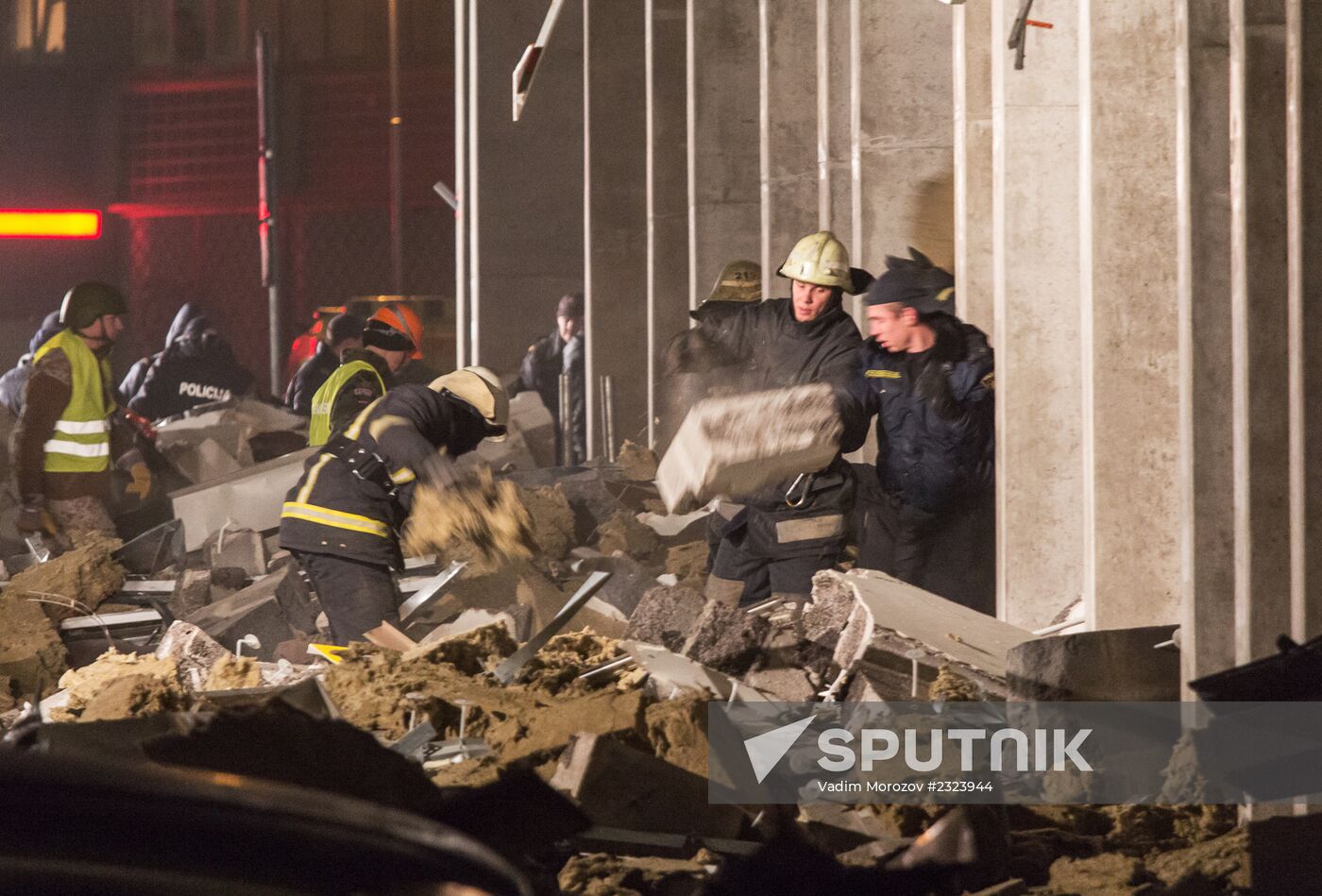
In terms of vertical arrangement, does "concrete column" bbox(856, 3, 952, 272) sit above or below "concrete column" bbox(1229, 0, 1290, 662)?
above

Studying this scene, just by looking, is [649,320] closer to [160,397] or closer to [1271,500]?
[160,397]

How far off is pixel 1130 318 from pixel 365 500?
317cm

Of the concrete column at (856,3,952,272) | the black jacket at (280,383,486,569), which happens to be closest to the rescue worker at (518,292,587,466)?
the concrete column at (856,3,952,272)

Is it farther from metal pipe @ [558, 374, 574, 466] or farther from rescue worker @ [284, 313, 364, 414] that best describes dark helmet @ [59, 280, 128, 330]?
metal pipe @ [558, 374, 574, 466]

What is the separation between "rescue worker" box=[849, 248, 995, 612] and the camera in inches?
293

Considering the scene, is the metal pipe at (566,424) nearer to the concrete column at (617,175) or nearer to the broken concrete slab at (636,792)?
the concrete column at (617,175)

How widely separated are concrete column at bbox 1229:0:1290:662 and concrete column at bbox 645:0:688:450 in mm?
10690

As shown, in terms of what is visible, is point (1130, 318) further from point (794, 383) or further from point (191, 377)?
point (191, 377)

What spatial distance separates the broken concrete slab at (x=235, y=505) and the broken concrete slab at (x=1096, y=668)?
7335 mm

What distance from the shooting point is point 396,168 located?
2803 centimetres

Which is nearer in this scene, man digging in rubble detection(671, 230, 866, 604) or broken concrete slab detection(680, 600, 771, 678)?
broken concrete slab detection(680, 600, 771, 678)

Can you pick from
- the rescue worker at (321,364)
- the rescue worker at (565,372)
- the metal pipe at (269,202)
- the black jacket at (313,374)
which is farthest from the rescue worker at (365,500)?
the metal pipe at (269,202)

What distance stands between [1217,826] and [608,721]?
1857 millimetres

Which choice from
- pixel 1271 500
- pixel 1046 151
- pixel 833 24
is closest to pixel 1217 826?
pixel 1271 500
